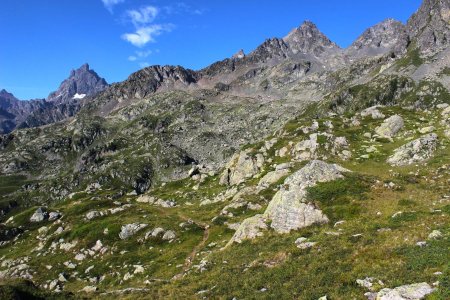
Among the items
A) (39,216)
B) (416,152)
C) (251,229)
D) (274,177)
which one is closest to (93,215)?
(274,177)

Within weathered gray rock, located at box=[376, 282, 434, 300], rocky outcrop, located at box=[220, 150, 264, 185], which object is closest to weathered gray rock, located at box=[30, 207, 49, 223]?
rocky outcrop, located at box=[220, 150, 264, 185]

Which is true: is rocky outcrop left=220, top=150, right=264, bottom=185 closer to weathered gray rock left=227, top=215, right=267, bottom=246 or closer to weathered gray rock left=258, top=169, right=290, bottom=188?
weathered gray rock left=258, top=169, right=290, bottom=188

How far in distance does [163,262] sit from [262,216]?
21.7 m

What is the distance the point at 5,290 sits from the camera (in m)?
26.0

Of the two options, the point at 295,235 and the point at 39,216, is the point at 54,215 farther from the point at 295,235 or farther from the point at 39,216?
the point at 295,235

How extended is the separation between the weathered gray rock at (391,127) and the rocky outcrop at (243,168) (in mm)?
35979

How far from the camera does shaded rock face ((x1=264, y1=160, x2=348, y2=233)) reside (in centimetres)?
4375

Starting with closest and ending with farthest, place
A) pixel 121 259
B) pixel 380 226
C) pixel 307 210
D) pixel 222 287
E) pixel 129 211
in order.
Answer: pixel 222 287
pixel 380 226
pixel 307 210
pixel 121 259
pixel 129 211

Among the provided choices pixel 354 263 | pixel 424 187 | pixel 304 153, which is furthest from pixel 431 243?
pixel 304 153

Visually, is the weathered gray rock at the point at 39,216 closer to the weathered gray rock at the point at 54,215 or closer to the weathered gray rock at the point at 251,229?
the weathered gray rock at the point at 54,215

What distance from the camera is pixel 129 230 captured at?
85.1 m

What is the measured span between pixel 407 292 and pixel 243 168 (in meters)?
100

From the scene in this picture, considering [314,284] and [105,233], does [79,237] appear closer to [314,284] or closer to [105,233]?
[105,233]

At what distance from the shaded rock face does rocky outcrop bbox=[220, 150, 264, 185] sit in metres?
59.9
